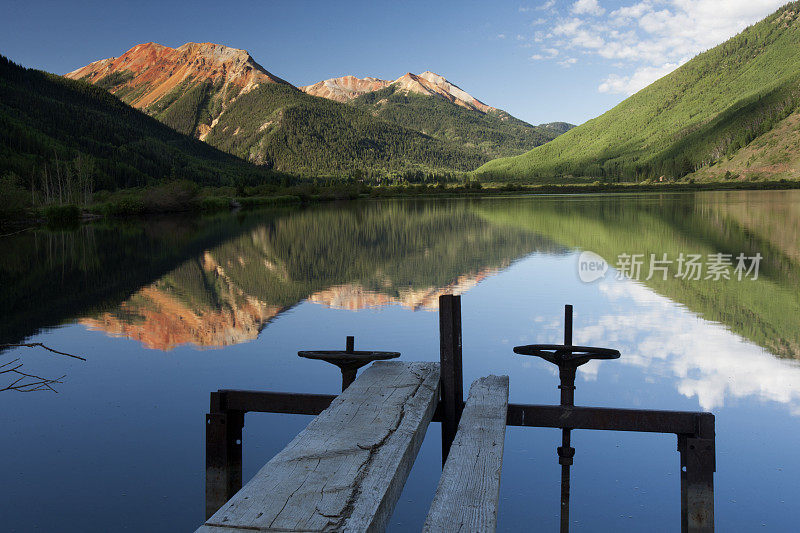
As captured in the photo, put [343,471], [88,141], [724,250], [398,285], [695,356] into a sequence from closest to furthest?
[343,471] < [695,356] < [398,285] < [724,250] < [88,141]

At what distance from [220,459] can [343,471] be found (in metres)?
2.28

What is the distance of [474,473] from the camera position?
142 inches

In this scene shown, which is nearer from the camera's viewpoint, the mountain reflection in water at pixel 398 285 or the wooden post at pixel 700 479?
the wooden post at pixel 700 479

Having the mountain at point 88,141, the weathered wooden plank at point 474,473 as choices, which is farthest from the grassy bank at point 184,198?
the weathered wooden plank at point 474,473

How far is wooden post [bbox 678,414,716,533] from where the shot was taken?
181 inches

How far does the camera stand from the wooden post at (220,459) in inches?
205

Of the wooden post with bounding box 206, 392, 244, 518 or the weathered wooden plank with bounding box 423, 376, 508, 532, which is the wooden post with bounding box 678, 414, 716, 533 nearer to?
the weathered wooden plank with bounding box 423, 376, 508, 532

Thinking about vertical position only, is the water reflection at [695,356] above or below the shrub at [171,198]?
below

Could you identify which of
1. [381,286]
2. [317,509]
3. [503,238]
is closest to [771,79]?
[503,238]

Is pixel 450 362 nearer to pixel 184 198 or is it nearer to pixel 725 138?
pixel 184 198

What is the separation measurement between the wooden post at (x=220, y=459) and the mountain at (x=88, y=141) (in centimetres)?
7863

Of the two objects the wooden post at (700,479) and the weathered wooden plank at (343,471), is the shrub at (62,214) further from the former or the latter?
the wooden post at (700,479)

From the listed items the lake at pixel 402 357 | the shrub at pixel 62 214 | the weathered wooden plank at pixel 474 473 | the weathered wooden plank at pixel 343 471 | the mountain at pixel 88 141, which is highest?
the mountain at pixel 88 141

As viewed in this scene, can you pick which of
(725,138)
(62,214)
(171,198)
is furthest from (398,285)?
(725,138)
